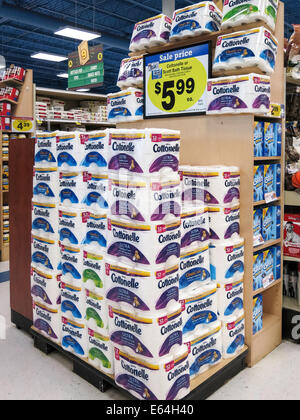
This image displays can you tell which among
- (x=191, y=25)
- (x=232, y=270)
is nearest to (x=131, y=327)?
(x=232, y=270)

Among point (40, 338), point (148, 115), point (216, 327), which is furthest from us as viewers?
point (148, 115)

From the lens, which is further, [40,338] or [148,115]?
[148,115]

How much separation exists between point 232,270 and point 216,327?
1.22ft

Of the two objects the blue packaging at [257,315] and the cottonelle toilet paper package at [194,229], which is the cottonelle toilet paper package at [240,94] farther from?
the blue packaging at [257,315]

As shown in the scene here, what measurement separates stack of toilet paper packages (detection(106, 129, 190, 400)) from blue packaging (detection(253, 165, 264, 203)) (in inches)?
31.4

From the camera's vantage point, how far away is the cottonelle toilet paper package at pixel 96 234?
2.41 m

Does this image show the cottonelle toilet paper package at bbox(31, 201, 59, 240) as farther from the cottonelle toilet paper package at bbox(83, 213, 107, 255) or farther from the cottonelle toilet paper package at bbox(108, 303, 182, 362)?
the cottonelle toilet paper package at bbox(108, 303, 182, 362)

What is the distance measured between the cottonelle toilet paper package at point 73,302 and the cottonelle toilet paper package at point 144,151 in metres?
0.91

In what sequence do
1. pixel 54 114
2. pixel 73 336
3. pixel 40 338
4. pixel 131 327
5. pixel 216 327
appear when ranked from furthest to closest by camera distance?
1. pixel 54 114
2. pixel 40 338
3. pixel 73 336
4. pixel 216 327
5. pixel 131 327

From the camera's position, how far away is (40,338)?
3031 mm

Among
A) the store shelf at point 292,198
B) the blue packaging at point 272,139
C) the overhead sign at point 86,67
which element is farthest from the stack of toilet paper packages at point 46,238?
the overhead sign at point 86,67

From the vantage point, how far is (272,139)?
9.53 feet

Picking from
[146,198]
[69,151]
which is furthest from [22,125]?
[146,198]
